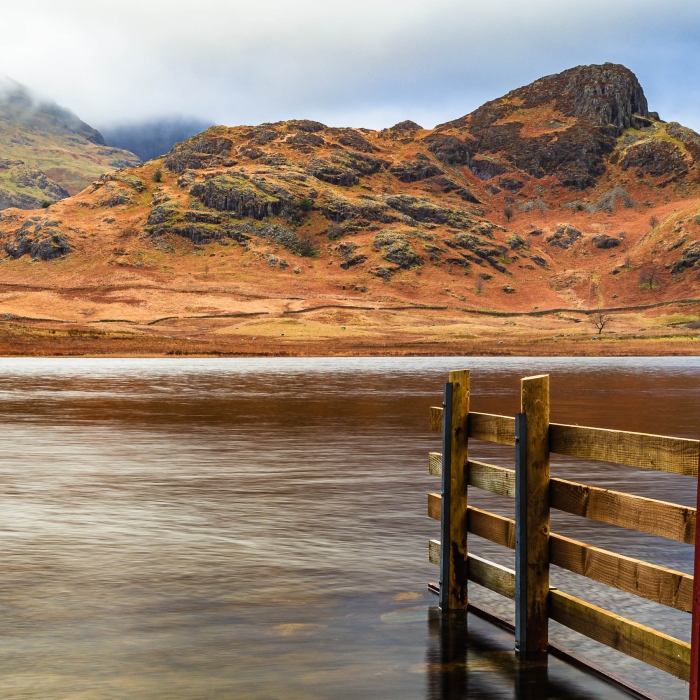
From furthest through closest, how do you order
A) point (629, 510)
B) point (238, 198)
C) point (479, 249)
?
point (238, 198)
point (479, 249)
point (629, 510)

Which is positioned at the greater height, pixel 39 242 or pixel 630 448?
pixel 39 242

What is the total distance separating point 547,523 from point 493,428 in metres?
1.03

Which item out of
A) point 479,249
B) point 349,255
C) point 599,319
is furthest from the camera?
point 479,249

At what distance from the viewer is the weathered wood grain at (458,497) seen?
25.7ft

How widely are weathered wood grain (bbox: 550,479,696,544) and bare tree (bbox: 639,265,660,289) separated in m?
163

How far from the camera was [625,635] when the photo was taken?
6.20 m

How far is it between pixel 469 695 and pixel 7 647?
12.1 ft

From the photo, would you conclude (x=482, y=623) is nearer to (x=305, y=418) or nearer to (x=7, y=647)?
(x=7, y=647)

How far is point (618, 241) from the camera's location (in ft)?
637

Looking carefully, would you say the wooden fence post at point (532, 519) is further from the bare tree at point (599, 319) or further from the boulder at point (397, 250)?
the boulder at point (397, 250)

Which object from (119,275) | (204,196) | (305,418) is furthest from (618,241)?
(305,418)

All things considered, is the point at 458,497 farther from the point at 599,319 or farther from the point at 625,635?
the point at 599,319

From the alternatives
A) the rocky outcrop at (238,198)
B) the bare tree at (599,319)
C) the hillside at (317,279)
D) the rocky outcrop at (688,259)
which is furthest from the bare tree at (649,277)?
the rocky outcrop at (238,198)

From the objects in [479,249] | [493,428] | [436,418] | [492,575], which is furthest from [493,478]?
[479,249]
